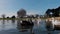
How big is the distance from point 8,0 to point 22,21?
61cm

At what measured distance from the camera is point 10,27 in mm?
3064

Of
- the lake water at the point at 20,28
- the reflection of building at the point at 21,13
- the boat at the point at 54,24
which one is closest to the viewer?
the reflection of building at the point at 21,13

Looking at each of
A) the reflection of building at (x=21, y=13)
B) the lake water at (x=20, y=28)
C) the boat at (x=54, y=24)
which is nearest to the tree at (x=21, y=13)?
the reflection of building at (x=21, y=13)

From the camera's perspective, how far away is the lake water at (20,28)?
295 centimetres

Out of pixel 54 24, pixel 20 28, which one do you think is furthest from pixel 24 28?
pixel 54 24

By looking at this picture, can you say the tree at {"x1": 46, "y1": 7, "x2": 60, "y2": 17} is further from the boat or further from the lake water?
the lake water

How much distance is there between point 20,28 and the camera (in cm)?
313

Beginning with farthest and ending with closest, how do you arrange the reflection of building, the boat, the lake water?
the lake water < the boat < the reflection of building

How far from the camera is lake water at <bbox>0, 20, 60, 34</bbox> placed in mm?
2951

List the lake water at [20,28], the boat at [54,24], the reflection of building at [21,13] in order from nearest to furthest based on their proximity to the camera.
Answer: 1. the reflection of building at [21,13]
2. the boat at [54,24]
3. the lake water at [20,28]

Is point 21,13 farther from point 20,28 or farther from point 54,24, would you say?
point 54,24

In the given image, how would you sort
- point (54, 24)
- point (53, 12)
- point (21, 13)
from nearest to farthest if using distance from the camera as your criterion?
point (21, 13)
point (53, 12)
point (54, 24)

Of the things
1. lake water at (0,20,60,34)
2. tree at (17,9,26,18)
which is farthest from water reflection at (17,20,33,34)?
tree at (17,9,26,18)

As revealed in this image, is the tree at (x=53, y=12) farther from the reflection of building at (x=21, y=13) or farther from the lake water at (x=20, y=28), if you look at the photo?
the reflection of building at (x=21, y=13)
